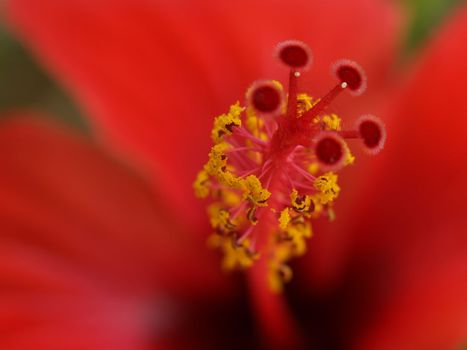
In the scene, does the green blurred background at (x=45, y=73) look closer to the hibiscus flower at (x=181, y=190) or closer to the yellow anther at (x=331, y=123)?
the hibiscus flower at (x=181, y=190)

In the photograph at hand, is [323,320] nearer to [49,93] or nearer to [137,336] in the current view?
[137,336]

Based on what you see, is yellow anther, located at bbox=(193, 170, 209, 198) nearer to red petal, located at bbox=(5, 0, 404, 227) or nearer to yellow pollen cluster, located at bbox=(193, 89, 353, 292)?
yellow pollen cluster, located at bbox=(193, 89, 353, 292)

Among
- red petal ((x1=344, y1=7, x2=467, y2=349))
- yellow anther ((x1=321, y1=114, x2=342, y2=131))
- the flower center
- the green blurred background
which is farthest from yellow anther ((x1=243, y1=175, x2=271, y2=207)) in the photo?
the green blurred background

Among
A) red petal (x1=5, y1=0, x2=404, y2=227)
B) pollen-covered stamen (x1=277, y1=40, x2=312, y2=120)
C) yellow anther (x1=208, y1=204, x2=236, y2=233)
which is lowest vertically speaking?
yellow anther (x1=208, y1=204, x2=236, y2=233)

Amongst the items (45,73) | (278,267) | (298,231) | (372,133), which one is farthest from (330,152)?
(45,73)

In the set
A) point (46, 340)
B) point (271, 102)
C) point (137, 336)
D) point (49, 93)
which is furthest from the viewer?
point (49, 93)

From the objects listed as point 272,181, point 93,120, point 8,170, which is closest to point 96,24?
point 93,120

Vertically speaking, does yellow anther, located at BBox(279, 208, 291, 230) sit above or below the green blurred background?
below
